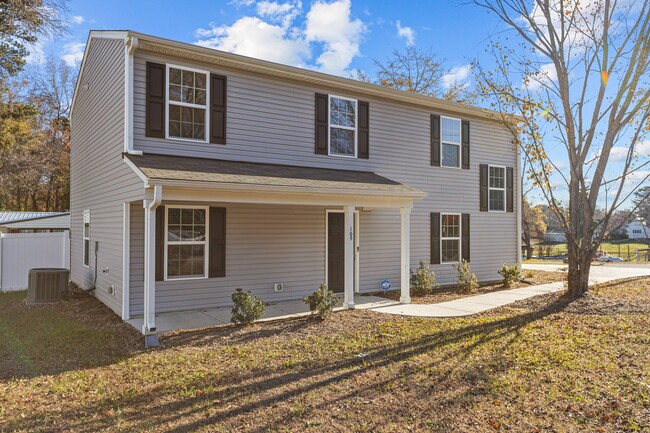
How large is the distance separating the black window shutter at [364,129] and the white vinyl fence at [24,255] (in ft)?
28.8

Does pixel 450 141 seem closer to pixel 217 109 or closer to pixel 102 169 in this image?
pixel 217 109

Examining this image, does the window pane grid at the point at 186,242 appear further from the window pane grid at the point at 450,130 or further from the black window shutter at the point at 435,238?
the window pane grid at the point at 450,130

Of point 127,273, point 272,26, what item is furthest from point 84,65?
point 127,273

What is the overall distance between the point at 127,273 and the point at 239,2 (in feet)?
25.5

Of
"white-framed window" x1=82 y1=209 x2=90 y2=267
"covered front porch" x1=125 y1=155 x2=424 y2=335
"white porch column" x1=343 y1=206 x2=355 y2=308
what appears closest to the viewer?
"covered front porch" x1=125 y1=155 x2=424 y2=335

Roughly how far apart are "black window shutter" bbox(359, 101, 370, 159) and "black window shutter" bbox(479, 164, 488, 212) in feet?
13.7

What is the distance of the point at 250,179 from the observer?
24.5ft

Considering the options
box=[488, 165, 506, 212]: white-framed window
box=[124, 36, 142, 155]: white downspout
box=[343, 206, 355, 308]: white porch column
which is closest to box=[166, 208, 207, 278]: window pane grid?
box=[124, 36, 142, 155]: white downspout

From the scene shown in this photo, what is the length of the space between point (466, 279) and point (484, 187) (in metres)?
3.12

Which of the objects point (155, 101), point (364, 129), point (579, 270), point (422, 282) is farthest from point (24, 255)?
point (579, 270)

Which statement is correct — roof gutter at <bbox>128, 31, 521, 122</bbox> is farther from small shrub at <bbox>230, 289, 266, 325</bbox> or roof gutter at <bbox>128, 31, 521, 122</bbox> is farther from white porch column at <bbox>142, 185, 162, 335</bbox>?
small shrub at <bbox>230, 289, 266, 325</bbox>

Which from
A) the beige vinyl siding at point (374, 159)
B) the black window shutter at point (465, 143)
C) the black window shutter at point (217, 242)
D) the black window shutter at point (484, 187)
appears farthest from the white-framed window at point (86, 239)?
the black window shutter at point (484, 187)

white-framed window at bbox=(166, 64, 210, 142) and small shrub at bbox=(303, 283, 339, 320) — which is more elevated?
white-framed window at bbox=(166, 64, 210, 142)

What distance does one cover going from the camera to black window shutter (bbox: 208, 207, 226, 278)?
852 cm
